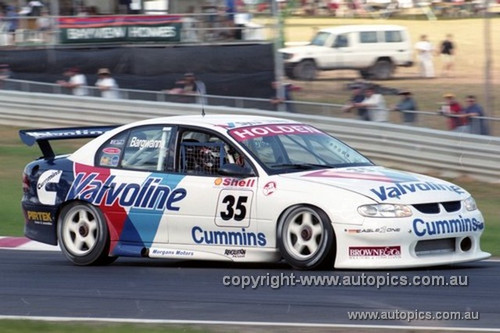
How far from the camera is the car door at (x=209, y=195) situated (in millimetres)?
8602

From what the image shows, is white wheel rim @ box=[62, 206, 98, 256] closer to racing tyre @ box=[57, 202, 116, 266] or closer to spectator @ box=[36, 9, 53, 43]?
racing tyre @ box=[57, 202, 116, 266]

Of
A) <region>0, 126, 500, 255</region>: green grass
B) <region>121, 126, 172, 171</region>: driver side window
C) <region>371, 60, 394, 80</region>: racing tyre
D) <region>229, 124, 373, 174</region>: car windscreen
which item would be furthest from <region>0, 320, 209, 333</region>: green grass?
<region>371, 60, 394, 80</region>: racing tyre

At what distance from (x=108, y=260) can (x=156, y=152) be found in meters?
1.05

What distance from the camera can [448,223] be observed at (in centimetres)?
821

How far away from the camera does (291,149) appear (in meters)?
8.97

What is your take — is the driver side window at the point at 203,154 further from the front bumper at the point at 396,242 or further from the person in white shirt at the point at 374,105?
the person in white shirt at the point at 374,105

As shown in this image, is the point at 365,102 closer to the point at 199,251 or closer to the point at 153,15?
the point at 153,15

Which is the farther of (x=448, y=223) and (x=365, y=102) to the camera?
(x=365, y=102)

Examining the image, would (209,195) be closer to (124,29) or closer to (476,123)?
(476,123)

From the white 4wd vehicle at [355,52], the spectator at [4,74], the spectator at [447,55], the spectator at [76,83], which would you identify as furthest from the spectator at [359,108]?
the spectator at [447,55]

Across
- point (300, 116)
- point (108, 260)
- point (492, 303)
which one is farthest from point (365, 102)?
point (492, 303)

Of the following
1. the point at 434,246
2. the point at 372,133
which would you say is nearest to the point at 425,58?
the point at 372,133

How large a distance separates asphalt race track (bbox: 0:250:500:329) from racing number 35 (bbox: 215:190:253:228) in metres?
0.40

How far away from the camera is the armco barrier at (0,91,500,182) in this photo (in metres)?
16.7
